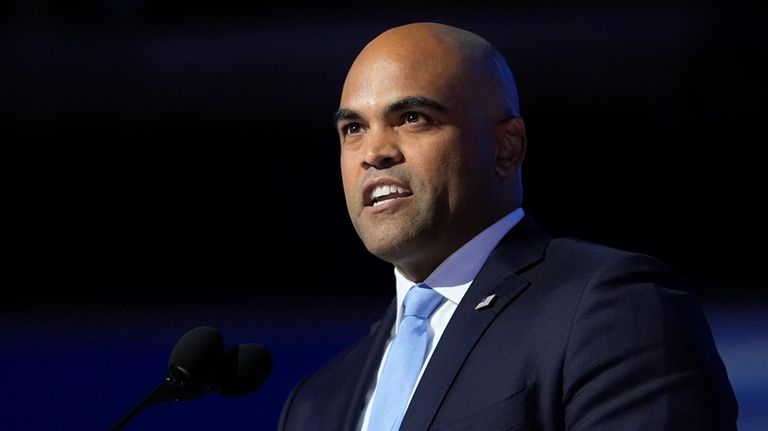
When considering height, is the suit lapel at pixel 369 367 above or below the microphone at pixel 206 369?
below

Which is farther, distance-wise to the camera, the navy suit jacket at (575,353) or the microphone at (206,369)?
the microphone at (206,369)

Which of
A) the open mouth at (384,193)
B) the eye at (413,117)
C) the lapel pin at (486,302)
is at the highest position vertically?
the eye at (413,117)

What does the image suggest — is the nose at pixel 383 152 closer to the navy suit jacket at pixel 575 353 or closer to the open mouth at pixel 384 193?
the open mouth at pixel 384 193

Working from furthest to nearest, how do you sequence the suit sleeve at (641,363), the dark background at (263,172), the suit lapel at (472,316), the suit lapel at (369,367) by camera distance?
the dark background at (263,172), the suit lapel at (369,367), the suit lapel at (472,316), the suit sleeve at (641,363)

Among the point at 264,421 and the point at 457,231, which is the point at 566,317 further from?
the point at 264,421

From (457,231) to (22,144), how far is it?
2.45m

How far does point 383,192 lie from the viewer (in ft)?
6.07

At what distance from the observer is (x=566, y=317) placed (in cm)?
164

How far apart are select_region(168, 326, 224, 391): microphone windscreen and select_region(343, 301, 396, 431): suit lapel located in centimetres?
24

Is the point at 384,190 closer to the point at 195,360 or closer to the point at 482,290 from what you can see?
the point at 482,290

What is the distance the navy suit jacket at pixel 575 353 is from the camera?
5.04 ft

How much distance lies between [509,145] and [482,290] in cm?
27

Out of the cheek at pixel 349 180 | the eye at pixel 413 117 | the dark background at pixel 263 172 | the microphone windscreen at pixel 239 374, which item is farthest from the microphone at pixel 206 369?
the dark background at pixel 263 172

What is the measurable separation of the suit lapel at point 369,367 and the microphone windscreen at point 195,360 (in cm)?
24
